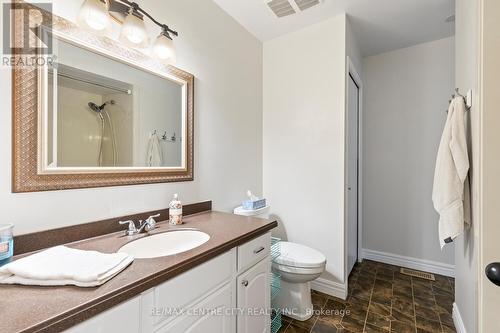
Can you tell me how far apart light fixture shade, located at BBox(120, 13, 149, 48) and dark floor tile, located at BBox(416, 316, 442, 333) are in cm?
266

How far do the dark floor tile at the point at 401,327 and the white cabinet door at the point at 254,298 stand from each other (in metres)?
0.98

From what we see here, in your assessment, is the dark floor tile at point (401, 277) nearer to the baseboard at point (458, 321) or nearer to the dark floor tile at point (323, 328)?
the baseboard at point (458, 321)

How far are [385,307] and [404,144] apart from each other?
5.78ft

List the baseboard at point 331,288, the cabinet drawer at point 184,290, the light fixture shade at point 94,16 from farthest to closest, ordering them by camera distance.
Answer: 1. the baseboard at point 331,288
2. the light fixture shade at point 94,16
3. the cabinet drawer at point 184,290

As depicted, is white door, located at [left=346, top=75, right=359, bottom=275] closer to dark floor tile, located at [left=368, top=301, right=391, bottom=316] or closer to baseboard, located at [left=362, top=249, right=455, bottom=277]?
baseboard, located at [left=362, top=249, right=455, bottom=277]

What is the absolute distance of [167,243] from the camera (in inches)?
50.6

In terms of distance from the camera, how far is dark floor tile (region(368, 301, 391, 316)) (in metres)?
1.88

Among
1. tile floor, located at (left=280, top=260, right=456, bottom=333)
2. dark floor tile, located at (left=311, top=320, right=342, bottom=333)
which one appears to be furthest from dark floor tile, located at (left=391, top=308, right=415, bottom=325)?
dark floor tile, located at (left=311, top=320, right=342, bottom=333)

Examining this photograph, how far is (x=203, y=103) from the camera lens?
1.80 metres

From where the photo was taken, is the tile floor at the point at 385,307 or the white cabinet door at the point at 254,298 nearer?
the white cabinet door at the point at 254,298

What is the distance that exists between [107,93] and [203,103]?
0.70 meters

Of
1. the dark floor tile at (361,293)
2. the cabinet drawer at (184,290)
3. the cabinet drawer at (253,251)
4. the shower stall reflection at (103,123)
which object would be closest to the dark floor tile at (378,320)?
the dark floor tile at (361,293)

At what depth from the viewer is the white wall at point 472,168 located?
4.02 feet

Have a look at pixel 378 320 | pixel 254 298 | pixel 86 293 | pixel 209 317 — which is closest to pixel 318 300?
pixel 378 320
